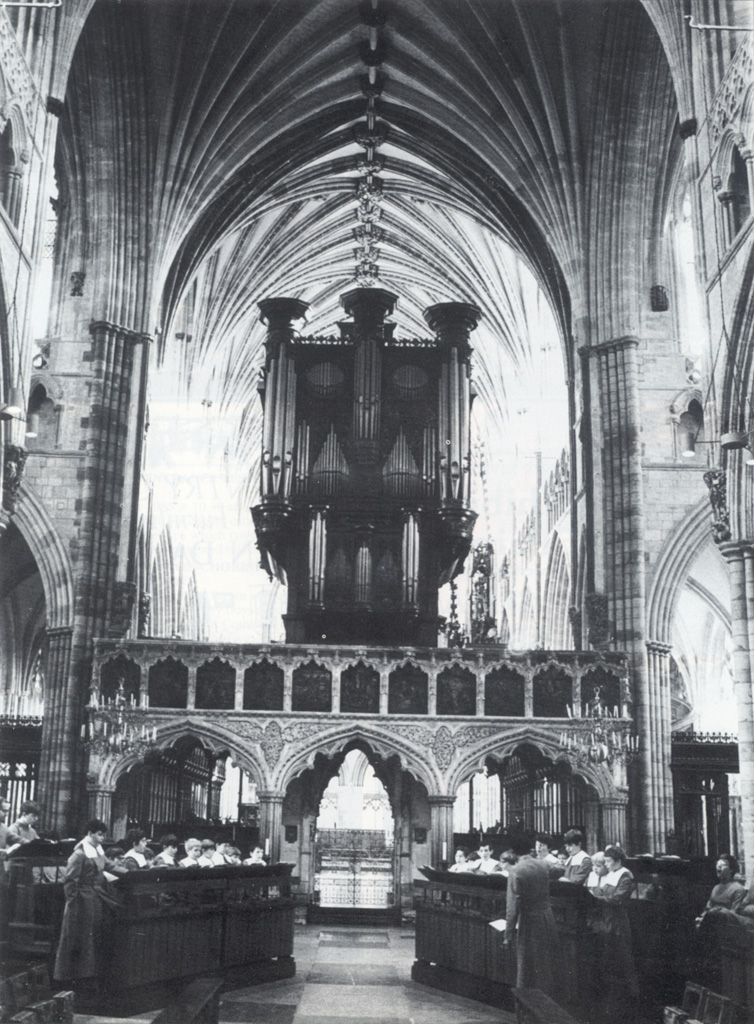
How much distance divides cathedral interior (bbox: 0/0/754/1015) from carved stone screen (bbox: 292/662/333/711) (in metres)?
0.05

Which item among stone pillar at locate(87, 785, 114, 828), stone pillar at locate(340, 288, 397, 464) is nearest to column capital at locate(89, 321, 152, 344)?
stone pillar at locate(340, 288, 397, 464)

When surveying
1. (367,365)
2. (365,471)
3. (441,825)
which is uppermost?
(367,365)

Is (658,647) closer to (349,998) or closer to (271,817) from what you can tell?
(271,817)

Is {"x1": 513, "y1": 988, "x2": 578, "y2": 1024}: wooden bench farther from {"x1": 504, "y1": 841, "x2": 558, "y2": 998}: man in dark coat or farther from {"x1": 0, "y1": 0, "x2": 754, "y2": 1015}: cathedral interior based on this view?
{"x1": 0, "y1": 0, "x2": 754, "y2": 1015}: cathedral interior

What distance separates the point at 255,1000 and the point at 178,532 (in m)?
27.4

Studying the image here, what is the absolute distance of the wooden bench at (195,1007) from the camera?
21.9 feet

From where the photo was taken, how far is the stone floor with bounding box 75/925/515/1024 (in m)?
12.0

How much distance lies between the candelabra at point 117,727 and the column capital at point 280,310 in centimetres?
1079

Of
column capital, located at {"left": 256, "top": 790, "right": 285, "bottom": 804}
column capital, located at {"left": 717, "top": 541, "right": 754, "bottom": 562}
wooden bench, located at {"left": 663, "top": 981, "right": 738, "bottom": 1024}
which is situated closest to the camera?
wooden bench, located at {"left": 663, "top": 981, "right": 738, "bottom": 1024}

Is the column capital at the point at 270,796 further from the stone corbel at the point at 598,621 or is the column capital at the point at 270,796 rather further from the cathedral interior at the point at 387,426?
the stone corbel at the point at 598,621

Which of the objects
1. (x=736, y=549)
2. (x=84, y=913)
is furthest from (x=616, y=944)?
(x=736, y=549)

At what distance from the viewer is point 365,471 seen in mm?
28281

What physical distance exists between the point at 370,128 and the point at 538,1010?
27.9 metres

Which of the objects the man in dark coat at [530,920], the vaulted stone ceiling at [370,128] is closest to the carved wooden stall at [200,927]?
the man in dark coat at [530,920]
